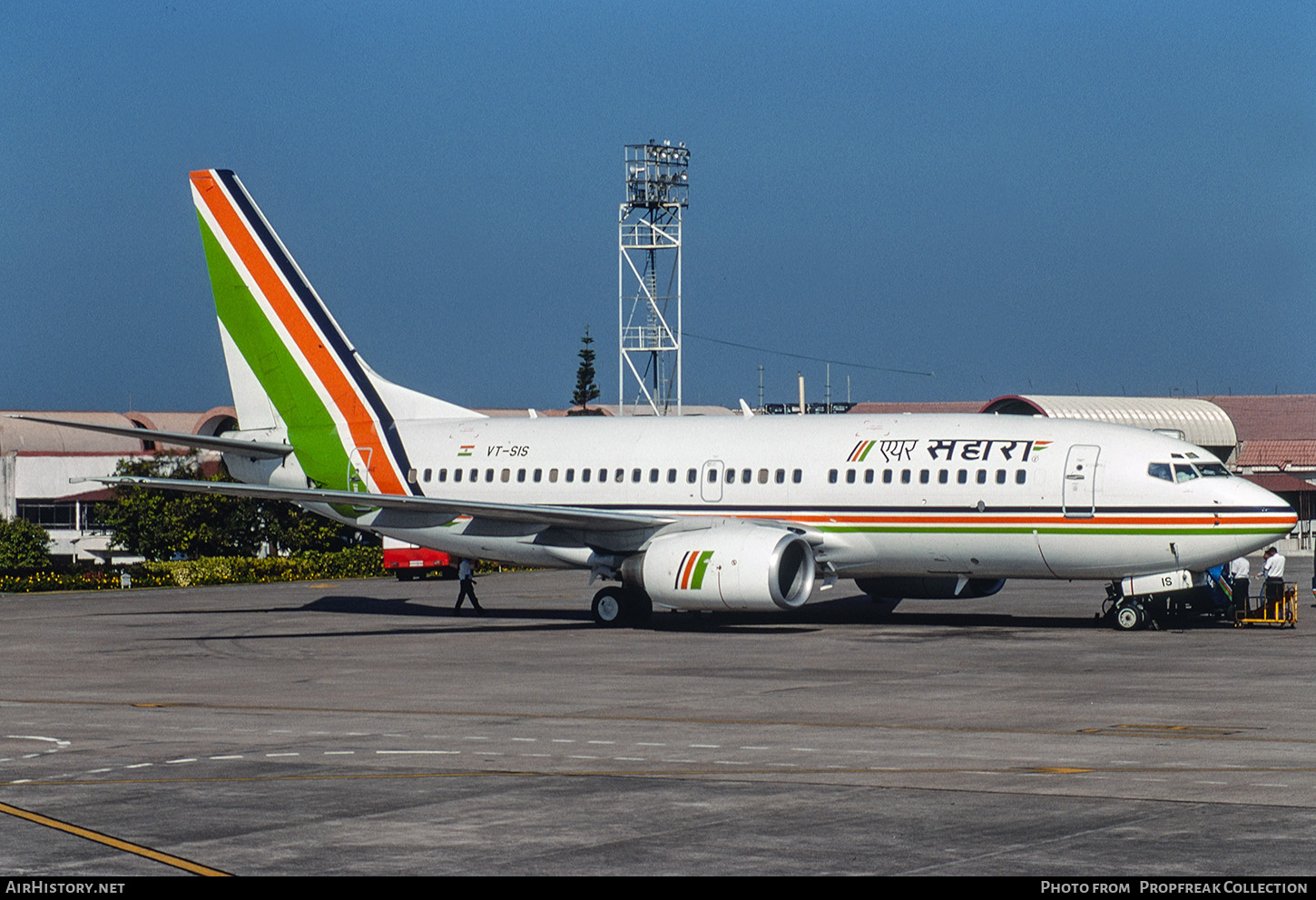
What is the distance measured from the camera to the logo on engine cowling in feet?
112

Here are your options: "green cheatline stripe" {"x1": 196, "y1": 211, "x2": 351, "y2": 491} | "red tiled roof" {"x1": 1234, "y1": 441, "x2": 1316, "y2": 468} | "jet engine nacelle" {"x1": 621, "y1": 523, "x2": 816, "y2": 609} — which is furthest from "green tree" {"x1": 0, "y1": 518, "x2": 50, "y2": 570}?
"red tiled roof" {"x1": 1234, "y1": 441, "x2": 1316, "y2": 468}

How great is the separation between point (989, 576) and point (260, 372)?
62.7 ft

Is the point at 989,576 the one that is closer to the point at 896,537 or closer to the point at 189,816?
the point at 896,537

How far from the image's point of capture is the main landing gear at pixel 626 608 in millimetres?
37250

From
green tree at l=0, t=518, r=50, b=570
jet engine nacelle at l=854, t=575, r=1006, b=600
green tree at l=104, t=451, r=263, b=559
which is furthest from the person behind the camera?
green tree at l=0, t=518, r=50, b=570

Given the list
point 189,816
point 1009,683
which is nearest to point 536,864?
point 189,816

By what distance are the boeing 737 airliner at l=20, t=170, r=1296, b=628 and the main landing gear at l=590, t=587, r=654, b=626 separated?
0.15 ft

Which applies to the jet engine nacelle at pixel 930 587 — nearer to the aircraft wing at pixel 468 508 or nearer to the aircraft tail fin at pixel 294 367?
the aircraft wing at pixel 468 508

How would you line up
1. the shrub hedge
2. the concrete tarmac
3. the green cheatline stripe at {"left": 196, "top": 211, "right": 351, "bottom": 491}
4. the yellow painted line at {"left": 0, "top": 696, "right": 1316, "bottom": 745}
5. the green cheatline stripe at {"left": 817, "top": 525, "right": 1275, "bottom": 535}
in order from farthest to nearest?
the shrub hedge, the green cheatline stripe at {"left": 196, "top": 211, "right": 351, "bottom": 491}, the green cheatline stripe at {"left": 817, "top": 525, "right": 1275, "bottom": 535}, the yellow painted line at {"left": 0, "top": 696, "right": 1316, "bottom": 745}, the concrete tarmac

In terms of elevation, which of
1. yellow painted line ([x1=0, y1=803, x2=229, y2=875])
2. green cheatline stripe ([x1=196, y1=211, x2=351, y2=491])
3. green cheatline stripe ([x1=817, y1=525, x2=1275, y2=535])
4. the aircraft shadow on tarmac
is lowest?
yellow painted line ([x1=0, y1=803, x2=229, y2=875])

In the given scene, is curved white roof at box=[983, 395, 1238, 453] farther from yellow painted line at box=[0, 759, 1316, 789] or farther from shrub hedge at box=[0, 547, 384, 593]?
yellow painted line at box=[0, 759, 1316, 789]

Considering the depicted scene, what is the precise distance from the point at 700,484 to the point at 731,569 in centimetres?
365

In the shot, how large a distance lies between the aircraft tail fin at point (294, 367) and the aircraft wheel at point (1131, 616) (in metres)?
17.0

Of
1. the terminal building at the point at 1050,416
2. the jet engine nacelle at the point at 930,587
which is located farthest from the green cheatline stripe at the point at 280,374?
the terminal building at the point at 1050,416
